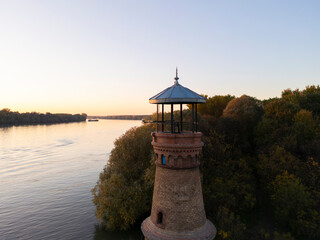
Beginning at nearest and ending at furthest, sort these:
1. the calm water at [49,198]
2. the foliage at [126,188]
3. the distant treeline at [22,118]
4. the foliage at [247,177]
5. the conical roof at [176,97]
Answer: the conical roof at [176,97], the foliage at [247,177], the foliage at [126,188], the calm water at [49,198], the distant treeline at [22,118]

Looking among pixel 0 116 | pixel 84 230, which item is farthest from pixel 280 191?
pixel 0 116

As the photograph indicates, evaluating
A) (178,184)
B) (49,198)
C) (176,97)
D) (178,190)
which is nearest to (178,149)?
(178,184)

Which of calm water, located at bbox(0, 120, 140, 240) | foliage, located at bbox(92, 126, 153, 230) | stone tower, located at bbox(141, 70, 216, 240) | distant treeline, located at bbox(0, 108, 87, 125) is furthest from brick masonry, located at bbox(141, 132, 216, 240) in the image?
distant treeline, located at bbox(0, 108, 87, 125)

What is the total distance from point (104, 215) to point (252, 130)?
82.6ft

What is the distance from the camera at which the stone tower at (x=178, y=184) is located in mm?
11586

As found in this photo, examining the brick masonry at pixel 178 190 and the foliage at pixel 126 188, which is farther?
the foliage at pixel 126 188

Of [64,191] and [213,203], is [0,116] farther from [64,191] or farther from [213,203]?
[213,203]

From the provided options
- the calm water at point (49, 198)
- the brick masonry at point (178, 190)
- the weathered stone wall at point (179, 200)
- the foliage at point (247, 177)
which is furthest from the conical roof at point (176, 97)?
the calm water at point (49, 198)

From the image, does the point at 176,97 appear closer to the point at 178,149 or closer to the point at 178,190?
the point at 178,149

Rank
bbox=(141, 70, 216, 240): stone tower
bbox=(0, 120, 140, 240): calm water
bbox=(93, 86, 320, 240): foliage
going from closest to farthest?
bbox=(141, 70, 216, 240): stone tower < bbox=(93, 86, 320, 240): foliage < bbox=(0, 120, 140, 240): calm water

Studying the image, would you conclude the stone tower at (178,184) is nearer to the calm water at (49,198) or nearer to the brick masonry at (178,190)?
the brick masonry at (178,190)

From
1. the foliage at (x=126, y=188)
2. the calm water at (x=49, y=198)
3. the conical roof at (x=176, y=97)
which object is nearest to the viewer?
the conical roof at (x=176, y=97)

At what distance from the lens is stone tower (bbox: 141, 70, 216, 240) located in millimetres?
11586

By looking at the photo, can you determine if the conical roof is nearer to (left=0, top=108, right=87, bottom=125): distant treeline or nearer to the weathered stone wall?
the weathered stone wall
